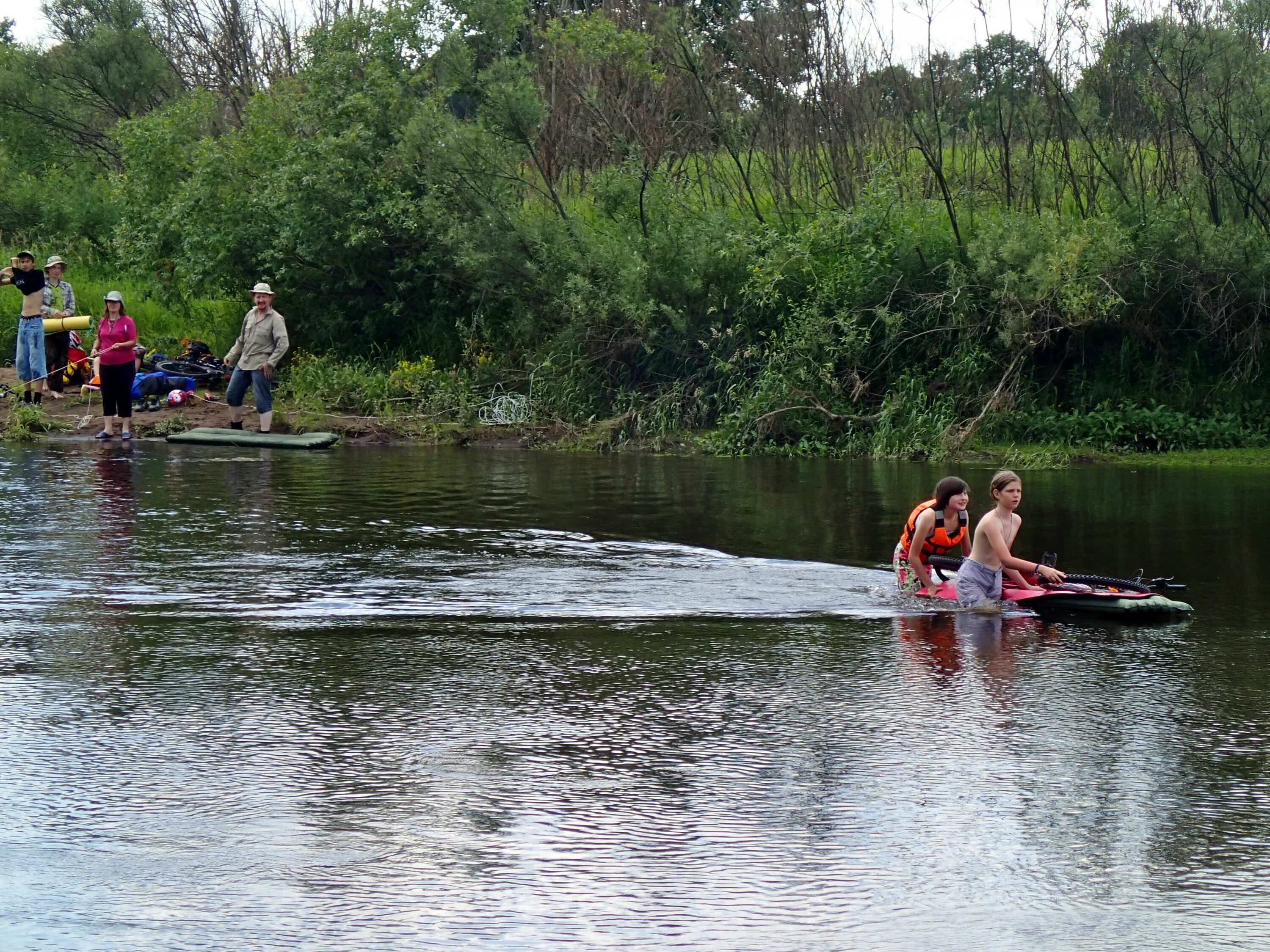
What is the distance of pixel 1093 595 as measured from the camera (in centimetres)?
1033

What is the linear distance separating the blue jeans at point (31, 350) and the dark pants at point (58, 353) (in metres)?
0.98

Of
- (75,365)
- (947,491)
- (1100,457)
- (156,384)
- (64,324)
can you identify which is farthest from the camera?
(75,365)

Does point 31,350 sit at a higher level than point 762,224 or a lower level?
lower

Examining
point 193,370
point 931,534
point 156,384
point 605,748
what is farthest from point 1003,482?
point 193,370

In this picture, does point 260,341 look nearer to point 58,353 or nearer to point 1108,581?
point 58,353

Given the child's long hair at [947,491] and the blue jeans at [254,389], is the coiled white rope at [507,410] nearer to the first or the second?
the blue jeans at [254,389]

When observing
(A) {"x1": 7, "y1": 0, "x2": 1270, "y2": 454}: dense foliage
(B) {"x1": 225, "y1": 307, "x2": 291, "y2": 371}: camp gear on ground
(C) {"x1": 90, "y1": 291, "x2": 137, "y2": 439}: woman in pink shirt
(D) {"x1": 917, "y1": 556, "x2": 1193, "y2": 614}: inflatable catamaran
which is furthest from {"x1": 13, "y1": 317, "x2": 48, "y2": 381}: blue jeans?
(D) {"x1": 917, "y1": 556, "x2": 1193, "y2": 614}: inflatable catamaran

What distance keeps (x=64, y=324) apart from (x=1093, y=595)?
Answer: 19222mm

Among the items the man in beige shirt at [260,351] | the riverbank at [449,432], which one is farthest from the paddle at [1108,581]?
the man in beige shirt at [260,351]

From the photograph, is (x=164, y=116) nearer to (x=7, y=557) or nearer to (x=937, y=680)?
(x=7, y=557)

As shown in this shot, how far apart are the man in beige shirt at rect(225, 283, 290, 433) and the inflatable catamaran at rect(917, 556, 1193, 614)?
13.2 meters

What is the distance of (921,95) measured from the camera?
24.5 m

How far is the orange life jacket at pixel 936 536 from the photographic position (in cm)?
1101

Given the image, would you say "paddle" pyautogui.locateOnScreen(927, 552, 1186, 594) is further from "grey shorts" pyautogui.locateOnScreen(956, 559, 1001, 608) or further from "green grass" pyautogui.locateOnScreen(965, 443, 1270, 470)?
"green grass" pyautogui.locateOnScreen(965, 443, 1270, 470)
